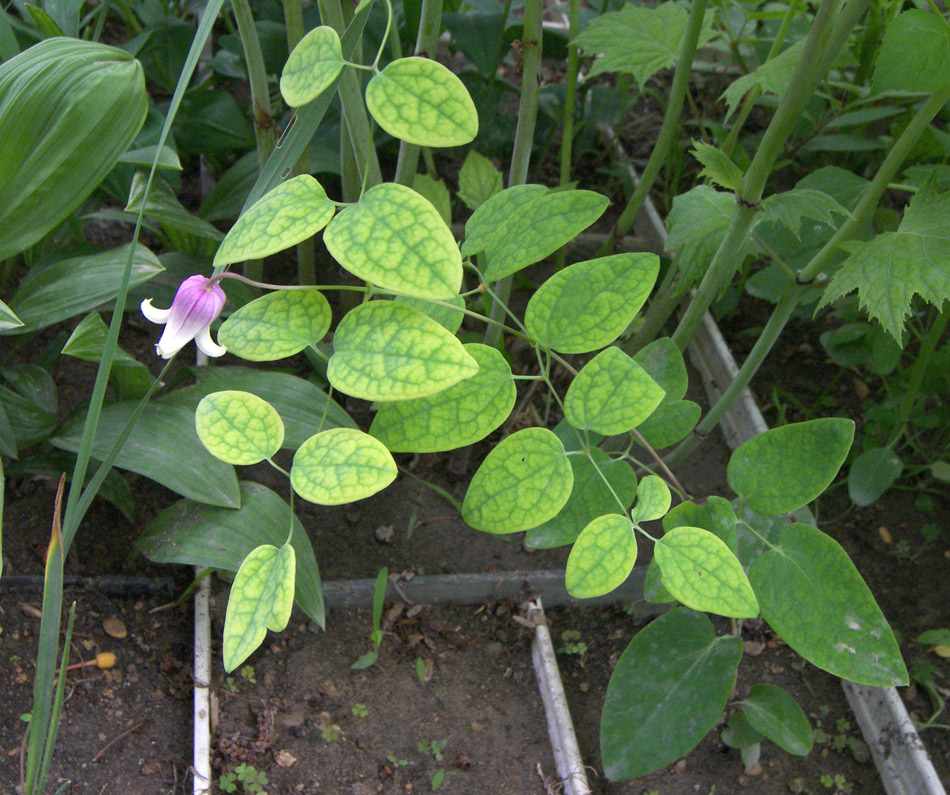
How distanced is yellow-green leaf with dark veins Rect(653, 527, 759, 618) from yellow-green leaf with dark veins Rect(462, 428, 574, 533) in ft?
0.34

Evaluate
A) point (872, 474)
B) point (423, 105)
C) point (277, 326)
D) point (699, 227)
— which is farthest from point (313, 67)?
point (872, 474)

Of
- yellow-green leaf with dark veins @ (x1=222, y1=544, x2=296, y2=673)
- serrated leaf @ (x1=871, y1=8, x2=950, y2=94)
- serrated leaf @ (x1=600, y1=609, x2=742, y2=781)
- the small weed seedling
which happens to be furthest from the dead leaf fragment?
serrated leaf @ (x1=871, y1=8, x2=950, y2=94)

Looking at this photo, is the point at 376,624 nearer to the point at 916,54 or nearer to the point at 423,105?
the point at 423,105

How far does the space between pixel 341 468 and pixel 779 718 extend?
28.7 inches

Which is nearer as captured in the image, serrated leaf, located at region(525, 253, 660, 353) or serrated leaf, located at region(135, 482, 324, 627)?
serrated leaf, located at region(525, 253, 660, 353)

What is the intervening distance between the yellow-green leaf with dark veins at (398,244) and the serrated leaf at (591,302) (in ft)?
0.55

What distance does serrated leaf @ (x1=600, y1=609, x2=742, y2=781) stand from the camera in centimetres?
91

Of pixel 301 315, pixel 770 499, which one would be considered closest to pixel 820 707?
pixel 770 499

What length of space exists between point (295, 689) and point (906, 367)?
1280mm

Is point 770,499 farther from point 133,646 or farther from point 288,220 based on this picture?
point 133,646

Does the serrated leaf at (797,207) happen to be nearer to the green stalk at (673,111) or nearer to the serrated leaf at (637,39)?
the green stalk at (673,111)

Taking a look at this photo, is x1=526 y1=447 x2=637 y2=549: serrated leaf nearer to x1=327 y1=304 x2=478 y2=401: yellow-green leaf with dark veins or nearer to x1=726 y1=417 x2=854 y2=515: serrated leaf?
x1=726 y1=417 x2=854 y2=515: serrated leaf

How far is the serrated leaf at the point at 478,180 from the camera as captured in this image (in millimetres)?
1250

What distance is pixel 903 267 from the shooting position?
0.85 meters
